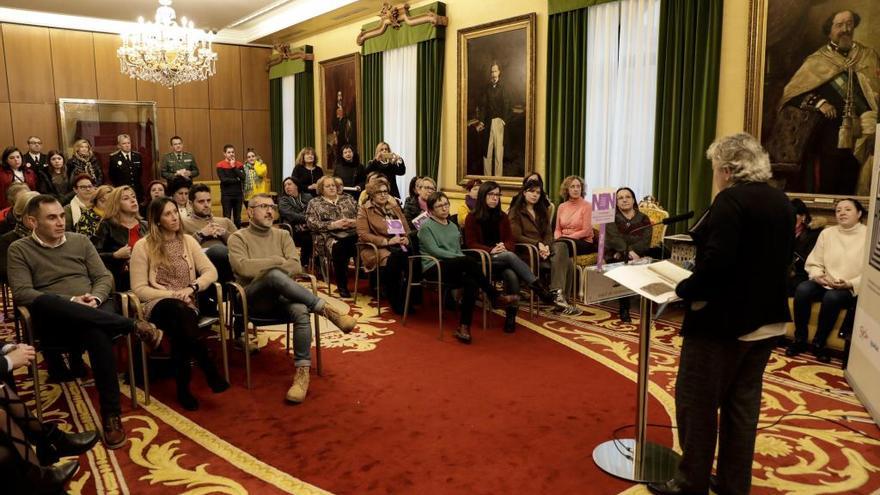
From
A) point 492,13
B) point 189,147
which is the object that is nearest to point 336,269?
point 492,13

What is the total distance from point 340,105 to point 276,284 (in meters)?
7.08

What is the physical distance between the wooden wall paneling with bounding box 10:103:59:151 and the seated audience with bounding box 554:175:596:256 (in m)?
8.54

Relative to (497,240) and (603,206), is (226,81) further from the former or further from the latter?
(603,206)

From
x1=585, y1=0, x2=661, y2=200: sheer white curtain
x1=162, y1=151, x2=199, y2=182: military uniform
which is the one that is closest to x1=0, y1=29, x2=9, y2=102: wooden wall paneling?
x1=162, y1=151, x2=199, y2=182: military uniform

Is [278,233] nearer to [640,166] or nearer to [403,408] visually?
[403,408]

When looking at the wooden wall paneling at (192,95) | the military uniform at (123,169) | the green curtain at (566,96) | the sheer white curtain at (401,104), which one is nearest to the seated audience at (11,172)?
the military uniform at (123,169)

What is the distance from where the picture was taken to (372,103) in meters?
10.0

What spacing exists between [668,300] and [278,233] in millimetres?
2975

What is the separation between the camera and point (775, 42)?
17.6ft

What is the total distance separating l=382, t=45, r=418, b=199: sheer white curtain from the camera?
9.33m

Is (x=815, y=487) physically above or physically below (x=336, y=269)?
below

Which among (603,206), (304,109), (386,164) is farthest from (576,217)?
(304,109)

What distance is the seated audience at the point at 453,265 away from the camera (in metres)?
5.20

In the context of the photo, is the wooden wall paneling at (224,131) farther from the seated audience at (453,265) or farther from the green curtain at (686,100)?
the green curtain at (686,100)
